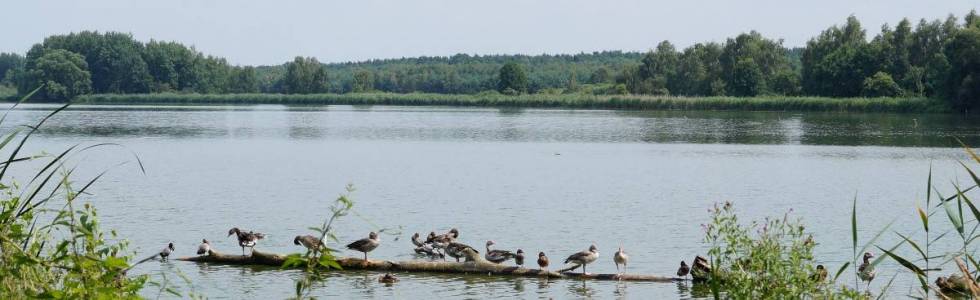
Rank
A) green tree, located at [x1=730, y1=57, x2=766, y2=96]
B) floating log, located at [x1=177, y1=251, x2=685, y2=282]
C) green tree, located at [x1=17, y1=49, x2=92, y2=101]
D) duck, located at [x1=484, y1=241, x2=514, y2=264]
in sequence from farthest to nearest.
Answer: green tree, located at [x1=17, y1=49, x2=92, y2=101] → green tree, located at [x1=730, y1=57, x2=766, y2=96] → duck, located at [x1=484, y1=241, x2=514, y2=264] → floating log, located at [x1=177, y1=251, x2=685, y2=282]

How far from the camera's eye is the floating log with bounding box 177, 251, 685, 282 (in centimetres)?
1531

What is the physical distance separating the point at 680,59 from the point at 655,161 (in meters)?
85.8

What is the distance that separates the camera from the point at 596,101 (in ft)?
358

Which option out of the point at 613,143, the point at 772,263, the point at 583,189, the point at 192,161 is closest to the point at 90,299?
the point at 772,263

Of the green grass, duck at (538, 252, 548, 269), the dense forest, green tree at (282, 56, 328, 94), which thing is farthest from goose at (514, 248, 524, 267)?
green tree at (282, 56, 328, 94)

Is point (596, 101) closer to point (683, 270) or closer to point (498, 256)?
point (498, 256)

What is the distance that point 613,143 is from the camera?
49656 mm

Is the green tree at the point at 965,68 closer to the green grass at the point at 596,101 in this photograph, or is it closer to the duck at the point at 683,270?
the green grass at the point at 596,101

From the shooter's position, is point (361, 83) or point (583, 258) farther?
point (361, 83)

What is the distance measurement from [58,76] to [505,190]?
12534 cm

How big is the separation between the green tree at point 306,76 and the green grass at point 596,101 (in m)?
10.8

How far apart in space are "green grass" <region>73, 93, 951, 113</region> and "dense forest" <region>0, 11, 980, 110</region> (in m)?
3.30

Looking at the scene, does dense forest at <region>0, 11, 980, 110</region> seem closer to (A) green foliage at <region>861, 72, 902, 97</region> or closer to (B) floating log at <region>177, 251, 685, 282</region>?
(A) green foliage at <region>861, 72, 902, 97</region>

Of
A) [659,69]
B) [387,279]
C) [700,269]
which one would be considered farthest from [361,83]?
[700,269]
